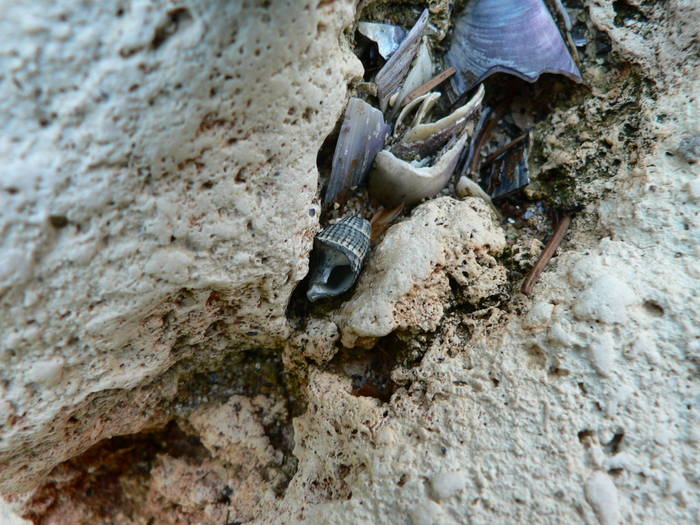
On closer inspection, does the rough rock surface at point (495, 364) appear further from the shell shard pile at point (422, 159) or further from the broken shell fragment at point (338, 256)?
the shell shard pile at point (422, 159)

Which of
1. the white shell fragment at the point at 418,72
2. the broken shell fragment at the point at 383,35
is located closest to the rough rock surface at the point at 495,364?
the broken shell fragment at the point at 383,35

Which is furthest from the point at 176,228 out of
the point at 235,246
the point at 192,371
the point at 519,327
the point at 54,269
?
the point at 519,327

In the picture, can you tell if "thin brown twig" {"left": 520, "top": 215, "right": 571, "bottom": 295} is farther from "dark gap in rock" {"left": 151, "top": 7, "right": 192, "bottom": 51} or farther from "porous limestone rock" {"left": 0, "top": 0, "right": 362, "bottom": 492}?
"dark gap in rock" {"left": 151, "top": 7, "right": 192, "bottom": 51}

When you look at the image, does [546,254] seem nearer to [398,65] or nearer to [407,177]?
[407,177]

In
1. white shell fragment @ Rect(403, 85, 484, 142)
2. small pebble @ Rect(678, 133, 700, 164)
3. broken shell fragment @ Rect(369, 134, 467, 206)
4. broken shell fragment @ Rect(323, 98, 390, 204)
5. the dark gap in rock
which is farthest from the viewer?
white shell fragment @ Rect(403, 85, 484, 142)

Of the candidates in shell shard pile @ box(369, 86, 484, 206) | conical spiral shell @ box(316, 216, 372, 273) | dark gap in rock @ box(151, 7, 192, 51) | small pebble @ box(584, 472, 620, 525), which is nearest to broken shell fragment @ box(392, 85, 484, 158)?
shell shard pile @ box(369, 86, 484, 206)

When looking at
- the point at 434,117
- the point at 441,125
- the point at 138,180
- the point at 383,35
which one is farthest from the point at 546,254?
the point at 138,180

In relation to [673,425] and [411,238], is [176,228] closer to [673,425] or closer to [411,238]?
[411,238]

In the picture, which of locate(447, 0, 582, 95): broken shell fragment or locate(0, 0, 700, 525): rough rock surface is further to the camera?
locate(447, 0, 582, 95): broken shell fragment
